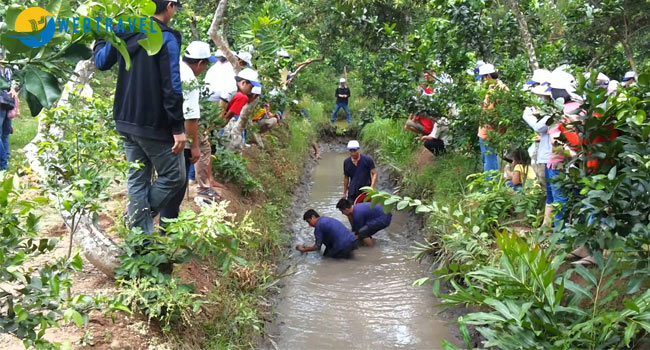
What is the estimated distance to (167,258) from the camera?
356cm

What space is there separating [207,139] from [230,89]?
117cm

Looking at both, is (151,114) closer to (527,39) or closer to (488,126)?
(527,39)

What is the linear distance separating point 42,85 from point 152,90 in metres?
2.23

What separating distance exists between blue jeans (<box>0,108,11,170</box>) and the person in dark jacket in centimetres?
310

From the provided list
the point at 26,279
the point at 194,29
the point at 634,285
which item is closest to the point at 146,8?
the point at 26,279

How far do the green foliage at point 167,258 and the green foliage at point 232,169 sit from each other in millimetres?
3193

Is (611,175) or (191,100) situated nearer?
(611,175)

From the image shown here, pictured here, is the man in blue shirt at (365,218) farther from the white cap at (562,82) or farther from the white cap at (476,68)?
the white cap at (562,82)

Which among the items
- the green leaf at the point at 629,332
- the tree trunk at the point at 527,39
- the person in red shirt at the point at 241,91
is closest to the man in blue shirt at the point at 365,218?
the person in red shirt at the point at 241,91

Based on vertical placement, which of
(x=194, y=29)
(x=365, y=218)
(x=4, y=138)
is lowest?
(x=365, y=218)

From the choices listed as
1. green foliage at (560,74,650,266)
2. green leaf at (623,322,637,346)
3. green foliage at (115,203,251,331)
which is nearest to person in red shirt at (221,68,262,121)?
green foliage at (115,203,251,331)

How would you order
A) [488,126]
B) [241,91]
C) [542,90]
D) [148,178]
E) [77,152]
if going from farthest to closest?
[241,91]
[488,126]
[542,90]
[148,178]
[77,152]

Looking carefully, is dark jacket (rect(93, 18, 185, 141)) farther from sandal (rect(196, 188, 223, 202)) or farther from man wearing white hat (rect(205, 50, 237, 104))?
man wearing white hat (rect(205, 50, 237, 104))

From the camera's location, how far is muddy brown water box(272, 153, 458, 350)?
5230 mm
